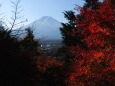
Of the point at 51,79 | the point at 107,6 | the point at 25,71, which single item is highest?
the point at 107,6

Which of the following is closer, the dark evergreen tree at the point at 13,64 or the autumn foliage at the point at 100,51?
the dark evergreen tree at the point at 13,64

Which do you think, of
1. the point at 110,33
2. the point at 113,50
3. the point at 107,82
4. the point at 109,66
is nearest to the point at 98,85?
the point at 107,82

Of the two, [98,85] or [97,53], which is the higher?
[97,53]

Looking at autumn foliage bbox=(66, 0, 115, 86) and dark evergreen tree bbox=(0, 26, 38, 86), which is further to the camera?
autumn foliage bbox=(66, 0, 115, 86)

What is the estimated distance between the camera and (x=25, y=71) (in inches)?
526

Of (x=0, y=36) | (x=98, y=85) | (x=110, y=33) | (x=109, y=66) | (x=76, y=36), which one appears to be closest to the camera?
(x=0, y=36)

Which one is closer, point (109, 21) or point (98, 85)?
point (109, 21)

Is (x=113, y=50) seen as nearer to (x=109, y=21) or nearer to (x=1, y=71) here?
(x=109, y=21)

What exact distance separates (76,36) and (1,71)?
26580mm

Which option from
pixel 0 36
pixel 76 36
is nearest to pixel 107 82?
pixel 0 36

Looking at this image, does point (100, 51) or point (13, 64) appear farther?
point (100, 51)

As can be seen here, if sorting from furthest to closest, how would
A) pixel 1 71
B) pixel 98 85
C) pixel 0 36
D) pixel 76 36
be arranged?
pixel 76 36 < pixel 98 85 < pixel 0 36 < pixel 1 71

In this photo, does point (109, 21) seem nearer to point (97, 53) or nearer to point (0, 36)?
point (97, 53)

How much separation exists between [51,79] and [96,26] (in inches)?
466
